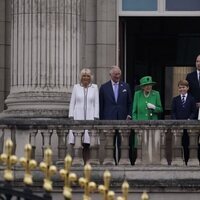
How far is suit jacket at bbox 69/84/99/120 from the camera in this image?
17.7 metres

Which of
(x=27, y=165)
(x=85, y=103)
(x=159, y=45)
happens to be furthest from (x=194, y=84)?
(x=27, y=165)

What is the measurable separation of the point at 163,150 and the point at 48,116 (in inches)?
90.6

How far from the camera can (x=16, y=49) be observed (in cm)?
1962

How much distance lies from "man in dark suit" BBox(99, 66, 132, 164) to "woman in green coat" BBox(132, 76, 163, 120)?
0.50 ft

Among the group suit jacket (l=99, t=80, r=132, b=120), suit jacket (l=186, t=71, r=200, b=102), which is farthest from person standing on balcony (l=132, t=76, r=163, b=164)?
suit jacket (l=186, t=71, r=200, b=102)

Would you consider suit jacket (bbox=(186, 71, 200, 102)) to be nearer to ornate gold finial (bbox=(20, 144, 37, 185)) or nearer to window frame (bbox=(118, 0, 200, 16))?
window frame (bbox=(118, 0, 200, 16))

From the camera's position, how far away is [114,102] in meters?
17.9

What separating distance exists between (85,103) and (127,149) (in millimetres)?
1065

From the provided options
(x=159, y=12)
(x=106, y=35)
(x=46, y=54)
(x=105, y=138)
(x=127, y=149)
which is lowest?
(x=127, y=149)

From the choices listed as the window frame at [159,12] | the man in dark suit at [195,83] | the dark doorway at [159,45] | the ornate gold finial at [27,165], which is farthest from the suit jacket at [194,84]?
the ornate gold finial at [27,165]

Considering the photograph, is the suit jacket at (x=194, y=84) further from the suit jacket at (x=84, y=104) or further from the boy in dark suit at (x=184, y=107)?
the suit jacket at (x=84, y=104)

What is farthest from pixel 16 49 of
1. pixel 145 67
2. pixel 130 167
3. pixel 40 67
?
pixel 145 67

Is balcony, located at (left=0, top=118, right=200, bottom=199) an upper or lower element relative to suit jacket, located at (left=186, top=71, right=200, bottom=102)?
lower

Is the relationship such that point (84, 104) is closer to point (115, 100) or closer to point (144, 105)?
point (115, 100)
